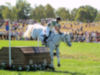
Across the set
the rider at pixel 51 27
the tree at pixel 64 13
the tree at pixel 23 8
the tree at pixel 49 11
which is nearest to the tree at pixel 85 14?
the tree at pixel 64 13

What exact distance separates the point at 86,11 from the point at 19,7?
23227mm

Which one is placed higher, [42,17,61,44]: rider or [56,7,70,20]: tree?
[56,7,70,20]: tree

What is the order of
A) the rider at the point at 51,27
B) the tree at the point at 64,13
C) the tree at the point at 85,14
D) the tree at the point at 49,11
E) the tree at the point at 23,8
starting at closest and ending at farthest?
1. the rider at the point at 51,27
2. the tree at the point at 85,14
3. the tree at the point at 64,13
4. the tree at the point at 49,11
5. the tree at the point at 23,8

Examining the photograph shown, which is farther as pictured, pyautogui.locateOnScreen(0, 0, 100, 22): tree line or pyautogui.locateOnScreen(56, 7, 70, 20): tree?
pyautogui.locateOnScreen(56, 7, 70, 20): tree

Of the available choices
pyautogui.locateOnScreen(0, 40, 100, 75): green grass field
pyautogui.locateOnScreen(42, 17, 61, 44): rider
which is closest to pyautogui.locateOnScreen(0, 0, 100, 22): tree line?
pyautogui.locateOnScreen(0, 40, 100, 75): green grass field

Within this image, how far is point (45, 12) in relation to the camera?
282 feet

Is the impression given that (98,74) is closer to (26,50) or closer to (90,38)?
(26,50)

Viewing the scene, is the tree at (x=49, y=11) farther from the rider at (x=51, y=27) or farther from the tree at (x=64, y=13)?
the rider at (x=51, y=27)

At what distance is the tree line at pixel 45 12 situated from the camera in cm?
8044

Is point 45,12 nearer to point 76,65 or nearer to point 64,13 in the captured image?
point 64,13

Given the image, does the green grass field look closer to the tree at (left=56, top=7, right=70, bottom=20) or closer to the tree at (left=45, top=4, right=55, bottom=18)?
the tree at (left=56, top=7, right=70, bottom=20)

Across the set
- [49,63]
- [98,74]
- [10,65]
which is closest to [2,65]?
[10,65]

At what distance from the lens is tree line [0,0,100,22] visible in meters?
80.4

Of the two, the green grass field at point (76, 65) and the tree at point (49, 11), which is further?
the tree at point (49, 11)
